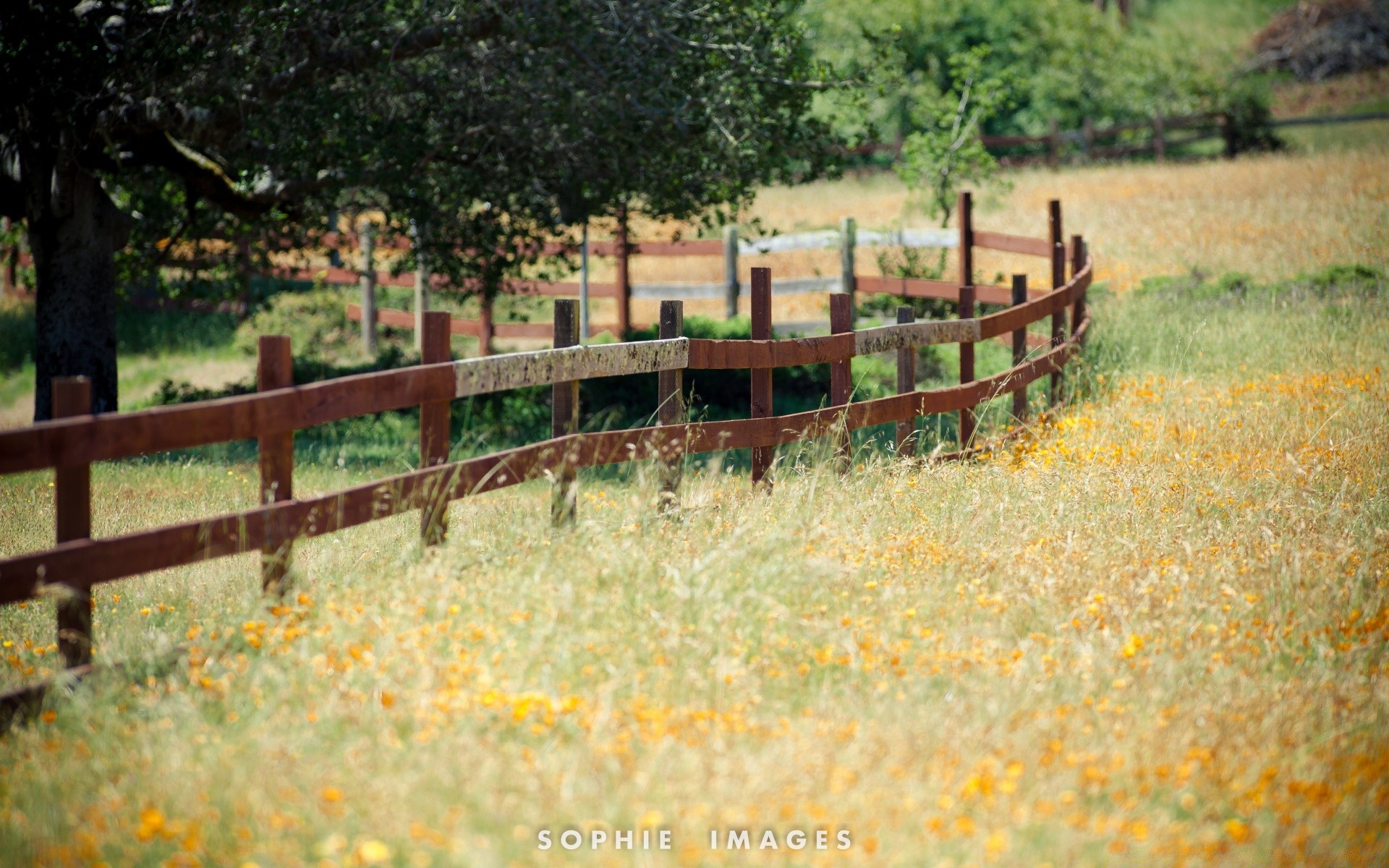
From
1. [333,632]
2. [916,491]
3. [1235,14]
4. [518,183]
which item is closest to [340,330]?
[518,183]

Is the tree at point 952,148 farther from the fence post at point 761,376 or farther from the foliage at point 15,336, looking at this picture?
the foliage at point 15,336

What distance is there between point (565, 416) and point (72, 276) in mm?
8250

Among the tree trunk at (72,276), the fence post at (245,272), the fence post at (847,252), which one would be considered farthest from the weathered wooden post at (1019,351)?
the fence post at (245,272)

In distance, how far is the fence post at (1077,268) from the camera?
40.7ft

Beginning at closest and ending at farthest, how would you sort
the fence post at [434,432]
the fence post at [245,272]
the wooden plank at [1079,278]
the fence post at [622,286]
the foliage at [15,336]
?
A: the fence post at [434,432] < the wooden plank at [1079,278] < the fence post at [245,272] < the fence post at [622,286] < the foliage at [15,336]

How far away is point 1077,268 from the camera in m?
13.3

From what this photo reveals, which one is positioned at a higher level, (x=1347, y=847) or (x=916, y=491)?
(x=916, y=491)

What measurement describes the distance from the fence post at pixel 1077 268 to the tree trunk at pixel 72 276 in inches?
372

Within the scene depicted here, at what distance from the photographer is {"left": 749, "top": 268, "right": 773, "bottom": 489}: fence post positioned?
23.2ft

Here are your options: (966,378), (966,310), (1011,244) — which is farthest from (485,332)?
(966,378)

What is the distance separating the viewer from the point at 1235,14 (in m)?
59.2

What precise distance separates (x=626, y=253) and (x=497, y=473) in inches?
432

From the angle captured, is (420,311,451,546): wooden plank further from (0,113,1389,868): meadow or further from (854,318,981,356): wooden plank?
(854,318,981,356): wooden plank

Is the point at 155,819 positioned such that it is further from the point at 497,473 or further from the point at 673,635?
the point at 497,473
